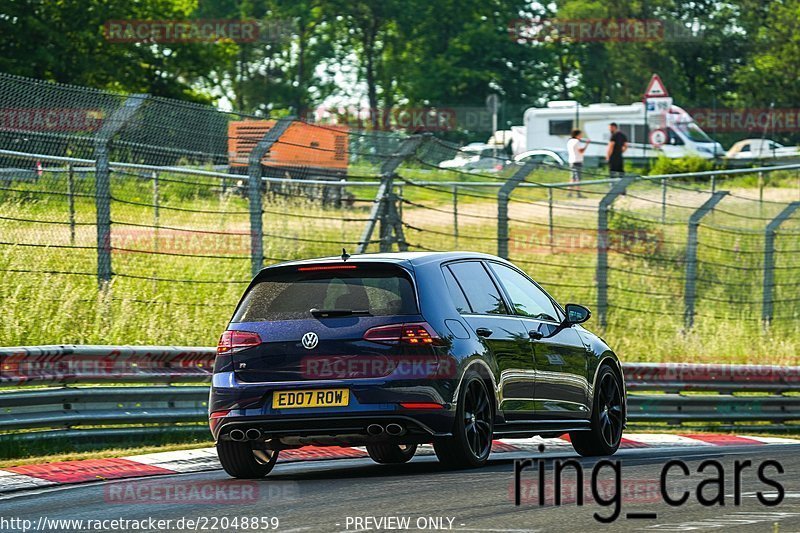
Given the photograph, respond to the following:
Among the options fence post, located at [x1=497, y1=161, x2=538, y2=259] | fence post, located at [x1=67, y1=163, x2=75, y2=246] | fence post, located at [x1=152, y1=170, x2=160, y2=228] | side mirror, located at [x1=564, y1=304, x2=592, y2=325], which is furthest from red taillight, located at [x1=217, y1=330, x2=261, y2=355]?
fence post, located at [x1=497, y1=161, x2=538, y2=259]

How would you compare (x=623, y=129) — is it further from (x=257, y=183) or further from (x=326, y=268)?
(x=326, y=268)

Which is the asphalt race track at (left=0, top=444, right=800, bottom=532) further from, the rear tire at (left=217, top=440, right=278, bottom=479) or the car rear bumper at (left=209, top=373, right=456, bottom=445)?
the car rear bumper at (left=209, top=373, right=456, bottom=445)

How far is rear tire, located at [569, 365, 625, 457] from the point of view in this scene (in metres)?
12.1

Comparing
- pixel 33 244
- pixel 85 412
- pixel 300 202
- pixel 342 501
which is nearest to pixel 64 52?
pixel 300 202

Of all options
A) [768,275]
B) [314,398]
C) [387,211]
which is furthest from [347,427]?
[768,275]

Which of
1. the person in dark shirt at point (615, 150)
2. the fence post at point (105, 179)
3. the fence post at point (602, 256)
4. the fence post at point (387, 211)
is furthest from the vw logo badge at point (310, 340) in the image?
the person in dark shirt at point (615, 150)

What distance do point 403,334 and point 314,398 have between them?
2.20 ft

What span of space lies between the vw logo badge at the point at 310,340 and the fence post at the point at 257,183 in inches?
210

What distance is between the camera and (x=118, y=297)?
632 inches

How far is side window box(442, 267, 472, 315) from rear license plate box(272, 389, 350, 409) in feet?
3.44

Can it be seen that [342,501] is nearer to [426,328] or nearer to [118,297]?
[426,328]

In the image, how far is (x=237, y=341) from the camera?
10.3m

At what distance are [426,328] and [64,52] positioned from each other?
Answer: 42946 mm

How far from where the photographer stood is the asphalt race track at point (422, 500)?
7996 millimetres
